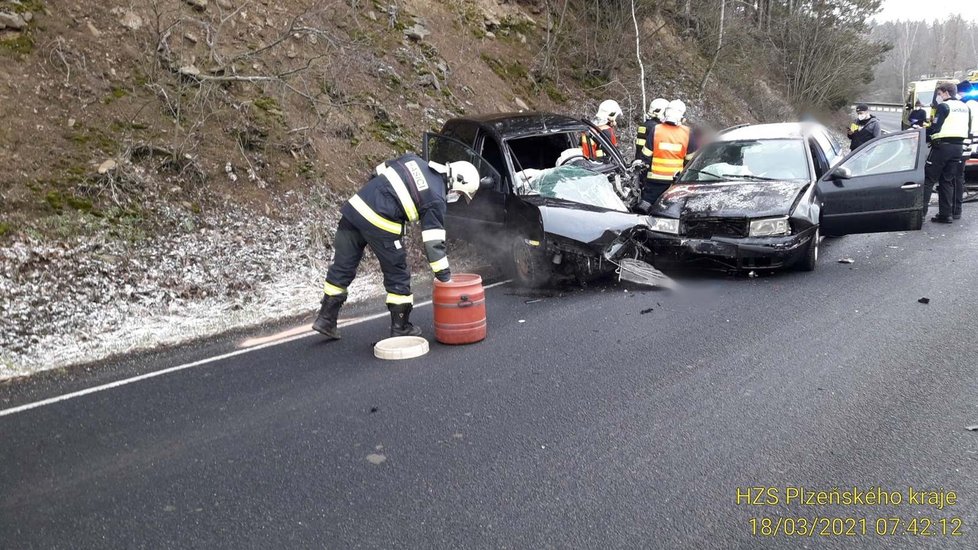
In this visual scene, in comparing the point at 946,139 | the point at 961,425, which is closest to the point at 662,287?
the point at 961,425

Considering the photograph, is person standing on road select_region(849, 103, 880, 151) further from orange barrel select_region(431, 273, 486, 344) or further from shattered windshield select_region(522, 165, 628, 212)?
orange barrel select_region(431, 273, 486, 344)

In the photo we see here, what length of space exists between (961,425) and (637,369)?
Answer: 1.90 metres

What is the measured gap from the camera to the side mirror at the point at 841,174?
7957mm

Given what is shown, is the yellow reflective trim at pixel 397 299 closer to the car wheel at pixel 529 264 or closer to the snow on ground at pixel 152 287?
the snow on ground at pixel 152 287

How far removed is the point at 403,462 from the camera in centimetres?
379

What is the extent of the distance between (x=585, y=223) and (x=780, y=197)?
2.09 metres

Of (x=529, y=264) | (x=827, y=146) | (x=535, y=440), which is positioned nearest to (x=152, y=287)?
(x=529, y=264)

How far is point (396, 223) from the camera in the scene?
5766mm

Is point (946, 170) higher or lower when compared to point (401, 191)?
lower

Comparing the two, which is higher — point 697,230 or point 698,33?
point 698,33

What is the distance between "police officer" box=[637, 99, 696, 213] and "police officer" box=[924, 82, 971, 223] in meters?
3.78

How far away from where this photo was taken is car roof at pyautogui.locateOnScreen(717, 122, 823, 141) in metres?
8.70

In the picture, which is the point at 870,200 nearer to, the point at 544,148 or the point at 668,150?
the point at 668,150

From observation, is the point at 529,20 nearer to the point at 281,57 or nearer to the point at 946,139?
the point at 281,57
